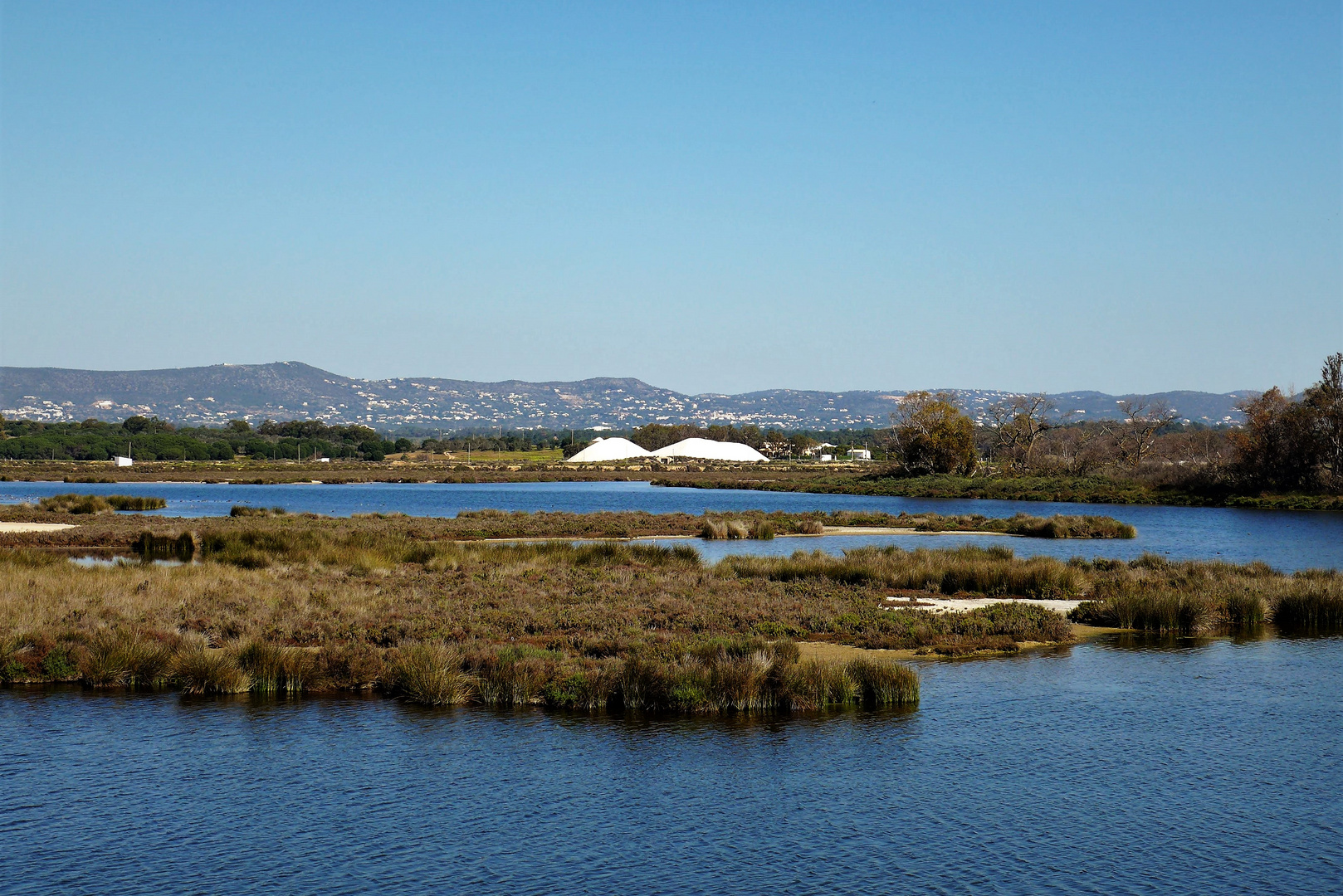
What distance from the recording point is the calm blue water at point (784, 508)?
41.9 metres

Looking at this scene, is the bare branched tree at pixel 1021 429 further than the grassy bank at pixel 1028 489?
Yes

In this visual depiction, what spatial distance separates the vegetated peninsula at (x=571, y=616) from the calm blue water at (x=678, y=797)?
0.76 meters

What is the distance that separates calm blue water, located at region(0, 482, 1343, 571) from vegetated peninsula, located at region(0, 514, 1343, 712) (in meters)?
10.2

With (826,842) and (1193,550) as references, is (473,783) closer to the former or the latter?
(826,842)

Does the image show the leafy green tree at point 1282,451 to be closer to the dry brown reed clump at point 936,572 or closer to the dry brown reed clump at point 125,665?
the dry brown reed clump at point 936,572

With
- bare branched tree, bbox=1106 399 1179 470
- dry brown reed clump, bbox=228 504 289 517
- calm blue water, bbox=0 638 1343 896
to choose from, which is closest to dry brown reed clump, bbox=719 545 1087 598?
calm blue water, bbox=0 638 1343 896

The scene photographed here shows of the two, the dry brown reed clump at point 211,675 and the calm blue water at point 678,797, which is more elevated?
the dry brown reed clump at point 211,675

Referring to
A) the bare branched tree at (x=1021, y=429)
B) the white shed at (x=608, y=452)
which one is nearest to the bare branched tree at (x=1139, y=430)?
the bare branched tree at (x=1021, y=429)

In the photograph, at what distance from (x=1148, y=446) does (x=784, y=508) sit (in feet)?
168

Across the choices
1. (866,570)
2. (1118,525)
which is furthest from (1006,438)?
(866,570)

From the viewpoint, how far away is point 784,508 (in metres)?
69.1

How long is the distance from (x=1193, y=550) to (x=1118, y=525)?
29.5ft

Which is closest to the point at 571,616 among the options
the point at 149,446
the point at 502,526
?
the point at 502,526

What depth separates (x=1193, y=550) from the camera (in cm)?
4175
